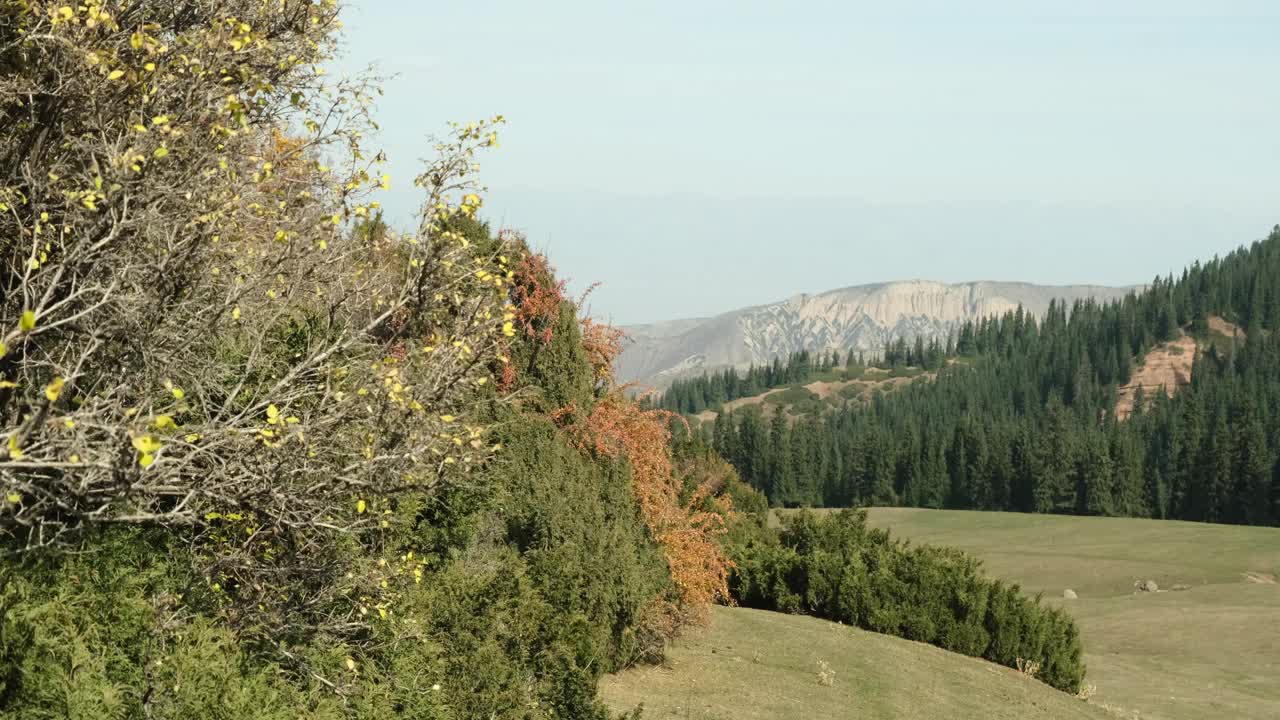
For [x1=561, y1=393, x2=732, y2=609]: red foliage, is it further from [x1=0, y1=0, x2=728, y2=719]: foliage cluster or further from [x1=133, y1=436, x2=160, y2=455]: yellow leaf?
[x1=133, y1=436, x2=160, y2=455]: yellow leaf

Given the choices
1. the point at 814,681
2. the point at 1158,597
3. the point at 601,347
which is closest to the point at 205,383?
the point at 601,347

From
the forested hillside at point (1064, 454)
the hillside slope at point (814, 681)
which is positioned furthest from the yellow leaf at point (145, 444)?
the forested hillside at point (1064, 454)

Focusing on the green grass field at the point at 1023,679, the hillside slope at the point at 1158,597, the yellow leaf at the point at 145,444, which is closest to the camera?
the yellow leaf at the point at 145,444

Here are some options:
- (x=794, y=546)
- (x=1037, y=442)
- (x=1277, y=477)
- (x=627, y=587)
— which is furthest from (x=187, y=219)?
(x=1037, y=442)

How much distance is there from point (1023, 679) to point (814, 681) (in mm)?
7897

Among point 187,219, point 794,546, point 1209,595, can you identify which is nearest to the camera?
point 187,219

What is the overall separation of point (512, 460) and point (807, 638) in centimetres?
1212

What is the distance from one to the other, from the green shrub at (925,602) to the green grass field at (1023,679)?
3.70 ft

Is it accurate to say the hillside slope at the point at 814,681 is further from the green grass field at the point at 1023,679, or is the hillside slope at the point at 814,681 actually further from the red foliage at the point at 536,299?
the red foliage at the point at 536,299

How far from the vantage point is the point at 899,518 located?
4850 inches

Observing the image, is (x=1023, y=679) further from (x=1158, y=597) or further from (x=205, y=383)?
(x=1158, y=597)

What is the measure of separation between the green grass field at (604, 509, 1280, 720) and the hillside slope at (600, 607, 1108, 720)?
1.7 inches

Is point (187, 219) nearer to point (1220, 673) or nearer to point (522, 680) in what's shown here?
point (522, 680)

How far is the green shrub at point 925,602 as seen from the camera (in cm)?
2850
